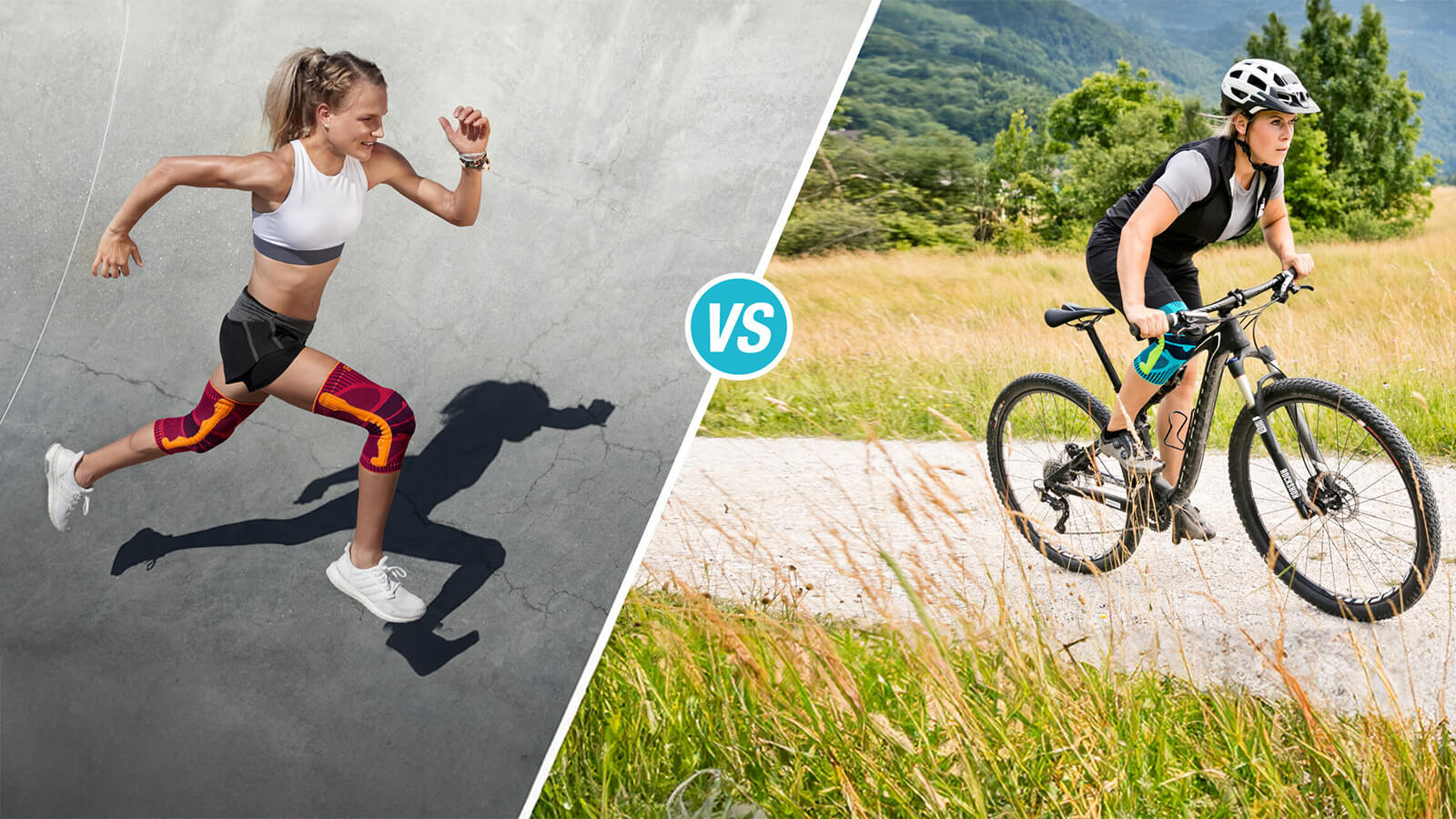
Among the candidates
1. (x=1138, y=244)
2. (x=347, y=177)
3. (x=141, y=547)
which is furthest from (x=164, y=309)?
(x=1138, y=244)

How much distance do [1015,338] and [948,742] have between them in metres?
3.50

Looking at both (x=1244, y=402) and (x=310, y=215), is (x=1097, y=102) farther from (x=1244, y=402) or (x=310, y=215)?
(x=310, y=215)

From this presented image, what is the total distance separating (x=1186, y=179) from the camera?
263 cm

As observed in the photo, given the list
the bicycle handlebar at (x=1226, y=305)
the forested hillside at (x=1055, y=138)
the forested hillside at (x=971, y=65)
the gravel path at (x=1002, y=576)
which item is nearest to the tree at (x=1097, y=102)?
the forested hillside at (x=1055, y=138)

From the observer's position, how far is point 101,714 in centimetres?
297

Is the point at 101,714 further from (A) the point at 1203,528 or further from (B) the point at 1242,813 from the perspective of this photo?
(A) the point at 1203,528

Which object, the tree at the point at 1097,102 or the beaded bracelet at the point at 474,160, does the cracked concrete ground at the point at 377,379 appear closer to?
the beaded bracelet at the point at 474,160

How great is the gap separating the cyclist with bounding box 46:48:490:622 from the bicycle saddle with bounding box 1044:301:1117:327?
1910 mm

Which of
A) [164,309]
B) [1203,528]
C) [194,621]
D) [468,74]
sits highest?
[468,74]

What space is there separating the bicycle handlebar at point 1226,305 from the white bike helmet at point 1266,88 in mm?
427

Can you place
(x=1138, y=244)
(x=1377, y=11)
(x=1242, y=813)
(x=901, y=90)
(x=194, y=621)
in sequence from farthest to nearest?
(x=901, y=90), (x=1377, y=11), (x=194, y=621), (x=1138, y=244), (x=1242, y=813)

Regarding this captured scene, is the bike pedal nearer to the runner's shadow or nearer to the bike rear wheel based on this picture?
the bike rear wheel

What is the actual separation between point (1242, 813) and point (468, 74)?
3.35m

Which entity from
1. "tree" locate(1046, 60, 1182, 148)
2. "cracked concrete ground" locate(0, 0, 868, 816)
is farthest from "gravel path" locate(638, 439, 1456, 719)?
"tree" locate(1046, 60, 1182, 148)
